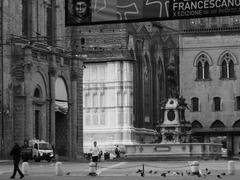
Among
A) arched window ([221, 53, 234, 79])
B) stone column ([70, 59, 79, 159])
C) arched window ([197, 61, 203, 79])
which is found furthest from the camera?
arched window ([197, 61, 203, 79])

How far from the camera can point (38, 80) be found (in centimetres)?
7019

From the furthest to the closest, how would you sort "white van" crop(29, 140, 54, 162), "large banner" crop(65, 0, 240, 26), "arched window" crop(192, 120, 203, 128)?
"arched window" crop(192, 120, 203, 128) < "white van" crop(29, 140, 54, 162) < "large banner" crop(65, 0, 240, 26)

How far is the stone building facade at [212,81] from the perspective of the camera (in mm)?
104062

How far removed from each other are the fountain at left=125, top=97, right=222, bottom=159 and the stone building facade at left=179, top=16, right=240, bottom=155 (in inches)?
1408

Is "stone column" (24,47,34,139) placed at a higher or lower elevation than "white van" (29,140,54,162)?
higher

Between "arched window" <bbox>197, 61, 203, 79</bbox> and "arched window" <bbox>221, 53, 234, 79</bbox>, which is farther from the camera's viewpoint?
"arched window" <bbox>197, 61, 203, 79</bbox>

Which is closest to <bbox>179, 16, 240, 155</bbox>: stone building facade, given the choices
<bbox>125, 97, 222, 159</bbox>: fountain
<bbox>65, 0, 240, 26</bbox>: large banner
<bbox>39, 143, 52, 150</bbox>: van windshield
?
<bbox>125, 97, 222, 159</bbox>: fountain

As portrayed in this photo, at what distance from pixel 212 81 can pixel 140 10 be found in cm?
7634

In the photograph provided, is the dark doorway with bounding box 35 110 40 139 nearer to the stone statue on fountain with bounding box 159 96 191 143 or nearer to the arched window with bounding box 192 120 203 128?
the stone statue on fountain with bounding box 159 96 191 143

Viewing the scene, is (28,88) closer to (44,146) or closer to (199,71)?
(44,146)

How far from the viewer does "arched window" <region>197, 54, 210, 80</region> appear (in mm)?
104625

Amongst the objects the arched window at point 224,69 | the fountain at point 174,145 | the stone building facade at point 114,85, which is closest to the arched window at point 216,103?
the arched window at point 224,69

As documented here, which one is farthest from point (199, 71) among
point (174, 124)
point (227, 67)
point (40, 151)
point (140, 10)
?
point (140, 10)

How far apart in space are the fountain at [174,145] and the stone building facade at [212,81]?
35770 mm
